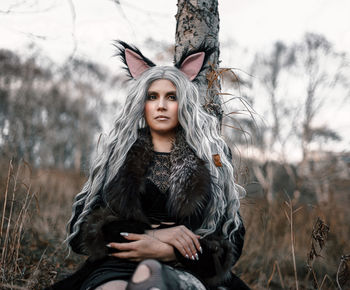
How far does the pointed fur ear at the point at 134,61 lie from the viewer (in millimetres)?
1986

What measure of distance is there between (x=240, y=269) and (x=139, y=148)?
2618 mm

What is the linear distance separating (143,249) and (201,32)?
177 cm

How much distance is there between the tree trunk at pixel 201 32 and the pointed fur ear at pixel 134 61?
48 centimetres

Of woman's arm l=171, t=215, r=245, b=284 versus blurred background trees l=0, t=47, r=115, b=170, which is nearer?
woman's arm l=171, t=215, r=245, b=284

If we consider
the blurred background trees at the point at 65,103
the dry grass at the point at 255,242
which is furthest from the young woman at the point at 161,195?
the blurred background trees at the point at 65,103

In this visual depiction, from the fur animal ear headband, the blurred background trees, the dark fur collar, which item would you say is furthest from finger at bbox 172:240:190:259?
the blurred background trees

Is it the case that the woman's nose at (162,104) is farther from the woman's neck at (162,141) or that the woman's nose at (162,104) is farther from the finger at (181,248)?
the finger at (181,248)

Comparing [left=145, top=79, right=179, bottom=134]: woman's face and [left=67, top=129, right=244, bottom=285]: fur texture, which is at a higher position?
[left=145, top=79, right=179, bottom=134]: woman's face

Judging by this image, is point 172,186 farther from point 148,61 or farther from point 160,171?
point 148,61

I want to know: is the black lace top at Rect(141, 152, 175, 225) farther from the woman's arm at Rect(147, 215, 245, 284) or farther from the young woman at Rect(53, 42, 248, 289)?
the woman's arm at Rect(147, 215, 245, 284)

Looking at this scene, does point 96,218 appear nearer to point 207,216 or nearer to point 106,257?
point 106,257

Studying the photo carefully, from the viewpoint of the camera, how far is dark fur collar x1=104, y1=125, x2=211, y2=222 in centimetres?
165

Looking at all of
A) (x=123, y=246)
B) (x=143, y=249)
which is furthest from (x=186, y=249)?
(x=123, y=246)

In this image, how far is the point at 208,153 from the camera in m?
1.90
